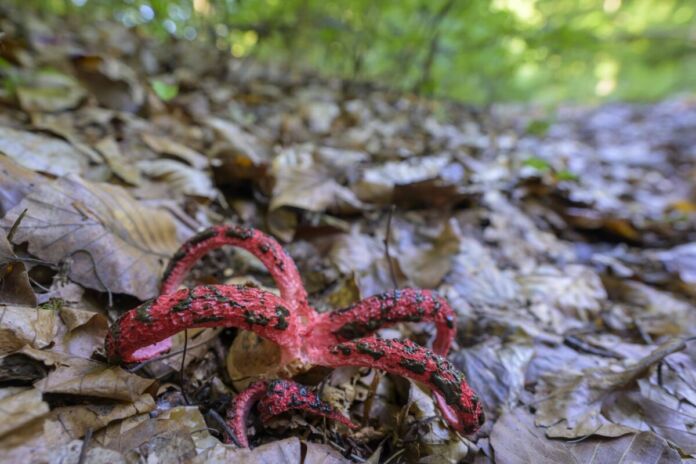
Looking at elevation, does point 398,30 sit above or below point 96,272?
above

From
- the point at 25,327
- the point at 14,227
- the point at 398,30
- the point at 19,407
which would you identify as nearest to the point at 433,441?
the point at 19,407

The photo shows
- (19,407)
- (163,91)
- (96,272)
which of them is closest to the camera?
(19,407)

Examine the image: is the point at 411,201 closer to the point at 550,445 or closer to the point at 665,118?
the point at 550,445

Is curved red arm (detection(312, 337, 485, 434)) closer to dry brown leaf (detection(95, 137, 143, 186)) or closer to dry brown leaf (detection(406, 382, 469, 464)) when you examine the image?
dry brown leaf (detection(406, 382, 469, 464))

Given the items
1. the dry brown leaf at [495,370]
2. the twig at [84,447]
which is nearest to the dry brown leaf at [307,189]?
the dry brown leaf at [495,370]

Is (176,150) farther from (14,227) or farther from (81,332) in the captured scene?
(81,332)

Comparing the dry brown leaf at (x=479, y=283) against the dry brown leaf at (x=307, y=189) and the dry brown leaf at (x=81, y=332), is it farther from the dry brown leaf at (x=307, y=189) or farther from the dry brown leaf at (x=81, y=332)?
the dry brown leaf at (x=81, y=332)

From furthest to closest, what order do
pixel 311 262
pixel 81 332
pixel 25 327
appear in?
pixel 311 262 < pixel 81 332 < pixel 25 327

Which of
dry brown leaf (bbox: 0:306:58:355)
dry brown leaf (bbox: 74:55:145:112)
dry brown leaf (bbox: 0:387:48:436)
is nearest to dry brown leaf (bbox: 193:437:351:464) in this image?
dry brown leaf (bbox: 0:387:48:436)
